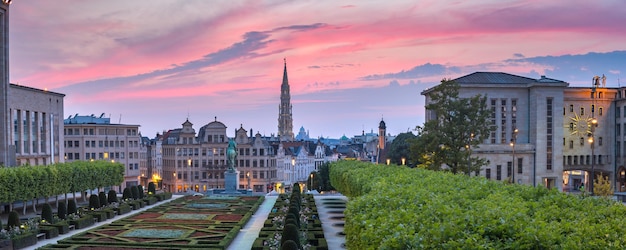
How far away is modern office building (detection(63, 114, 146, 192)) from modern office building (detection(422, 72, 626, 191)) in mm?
66183

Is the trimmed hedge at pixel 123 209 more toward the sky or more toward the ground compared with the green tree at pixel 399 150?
more toward the ground

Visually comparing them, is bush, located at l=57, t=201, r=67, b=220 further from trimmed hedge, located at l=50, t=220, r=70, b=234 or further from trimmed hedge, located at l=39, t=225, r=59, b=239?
trimmed hedge, located at l=39, t=225, r=59, b=239

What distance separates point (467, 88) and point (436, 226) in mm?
70650

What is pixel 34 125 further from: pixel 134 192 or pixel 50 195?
pixel 50 195

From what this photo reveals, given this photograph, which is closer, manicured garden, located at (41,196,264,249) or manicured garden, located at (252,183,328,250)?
manicured garden, located at (252,183,328,250)

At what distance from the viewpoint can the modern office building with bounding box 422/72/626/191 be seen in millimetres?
79438

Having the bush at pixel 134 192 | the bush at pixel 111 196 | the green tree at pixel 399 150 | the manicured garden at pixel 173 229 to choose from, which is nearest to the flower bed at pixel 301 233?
the manicured garden at pixel 173 229

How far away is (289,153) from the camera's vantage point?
136625 mm

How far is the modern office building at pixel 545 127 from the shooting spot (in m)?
79.4

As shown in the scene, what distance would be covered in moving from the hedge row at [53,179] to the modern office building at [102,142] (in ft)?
157

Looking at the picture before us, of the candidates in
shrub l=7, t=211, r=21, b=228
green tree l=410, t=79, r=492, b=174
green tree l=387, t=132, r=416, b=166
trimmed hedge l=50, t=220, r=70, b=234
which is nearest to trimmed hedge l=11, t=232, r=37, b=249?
shrub l=7, t=211, r=21, b=228

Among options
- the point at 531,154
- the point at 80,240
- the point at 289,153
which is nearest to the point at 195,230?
the point at 80,240

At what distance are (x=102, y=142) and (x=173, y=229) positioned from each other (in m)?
83.8

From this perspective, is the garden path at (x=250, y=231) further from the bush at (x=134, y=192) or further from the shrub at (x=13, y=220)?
the bush at (x=134, y=192)
